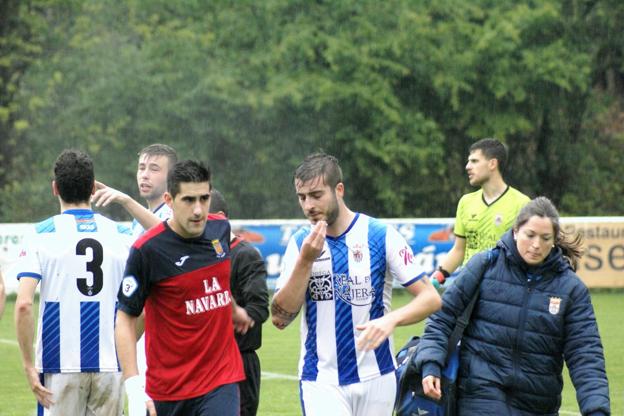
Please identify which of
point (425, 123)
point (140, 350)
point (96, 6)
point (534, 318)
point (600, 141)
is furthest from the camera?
point (600, 141)

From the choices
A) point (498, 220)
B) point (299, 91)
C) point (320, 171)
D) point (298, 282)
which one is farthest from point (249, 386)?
point (299, 91)

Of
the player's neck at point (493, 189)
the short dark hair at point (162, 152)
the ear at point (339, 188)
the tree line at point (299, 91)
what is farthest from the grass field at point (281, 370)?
the tree line at point (299, 91)

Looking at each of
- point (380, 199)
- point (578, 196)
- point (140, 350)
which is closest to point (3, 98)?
point (380, 199)

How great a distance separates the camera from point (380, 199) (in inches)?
1258

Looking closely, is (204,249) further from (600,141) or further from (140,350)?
(600,141)

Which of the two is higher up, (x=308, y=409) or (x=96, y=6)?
(x=96, y=6)

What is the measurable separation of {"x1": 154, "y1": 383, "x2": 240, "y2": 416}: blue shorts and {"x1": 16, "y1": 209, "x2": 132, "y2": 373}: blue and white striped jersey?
967 millimetres

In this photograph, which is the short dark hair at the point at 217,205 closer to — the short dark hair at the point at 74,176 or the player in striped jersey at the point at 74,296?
the player in striped jersey at the point at 74,296

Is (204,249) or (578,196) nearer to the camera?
(204,249)

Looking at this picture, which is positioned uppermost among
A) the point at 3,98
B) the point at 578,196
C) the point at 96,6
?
the point at 96,6

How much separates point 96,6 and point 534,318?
94.5 ft

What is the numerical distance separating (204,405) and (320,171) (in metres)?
1.30

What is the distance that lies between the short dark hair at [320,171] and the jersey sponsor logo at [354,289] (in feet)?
1.65

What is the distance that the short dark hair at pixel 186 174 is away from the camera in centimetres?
615
